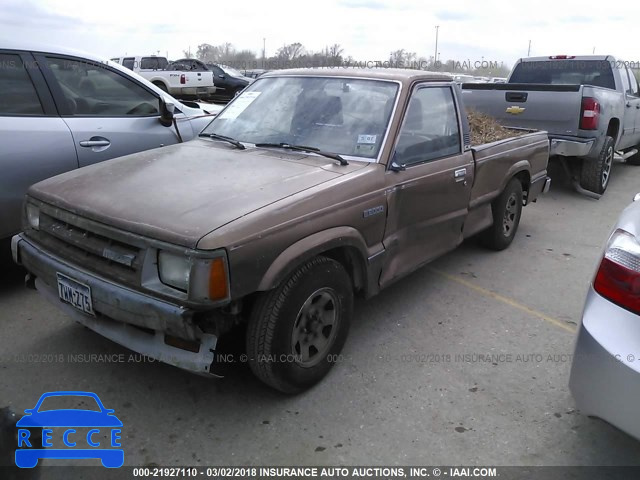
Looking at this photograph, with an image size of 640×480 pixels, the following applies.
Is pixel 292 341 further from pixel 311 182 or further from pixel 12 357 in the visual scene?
pixel 12 357

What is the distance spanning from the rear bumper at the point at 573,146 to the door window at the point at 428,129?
374 cm

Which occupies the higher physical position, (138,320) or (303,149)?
(303,149)

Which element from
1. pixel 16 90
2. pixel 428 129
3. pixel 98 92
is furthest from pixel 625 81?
pixel 16 90

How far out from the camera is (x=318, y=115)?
12.4ft

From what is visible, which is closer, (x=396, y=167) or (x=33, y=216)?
(x=33, y=216)

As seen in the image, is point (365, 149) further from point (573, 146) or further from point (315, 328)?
point (573, 146)

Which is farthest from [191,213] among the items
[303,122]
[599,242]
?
[599,242]

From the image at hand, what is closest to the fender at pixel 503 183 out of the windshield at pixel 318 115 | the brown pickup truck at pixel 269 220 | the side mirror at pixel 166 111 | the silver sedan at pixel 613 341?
the brown pickup truck at pixel 269 220

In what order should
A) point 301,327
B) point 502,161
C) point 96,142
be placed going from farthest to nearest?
point 502,161 < point 96,142 < point 301,327

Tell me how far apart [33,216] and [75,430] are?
129 centimetres

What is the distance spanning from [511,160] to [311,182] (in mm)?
2750

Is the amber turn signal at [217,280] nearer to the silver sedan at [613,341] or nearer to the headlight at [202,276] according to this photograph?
the headlight at [202,276]

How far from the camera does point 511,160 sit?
508 centimetres

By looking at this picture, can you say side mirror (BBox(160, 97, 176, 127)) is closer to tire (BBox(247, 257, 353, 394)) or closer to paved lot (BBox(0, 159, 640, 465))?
paved lot (BBox(0, 159, 640, 465))
